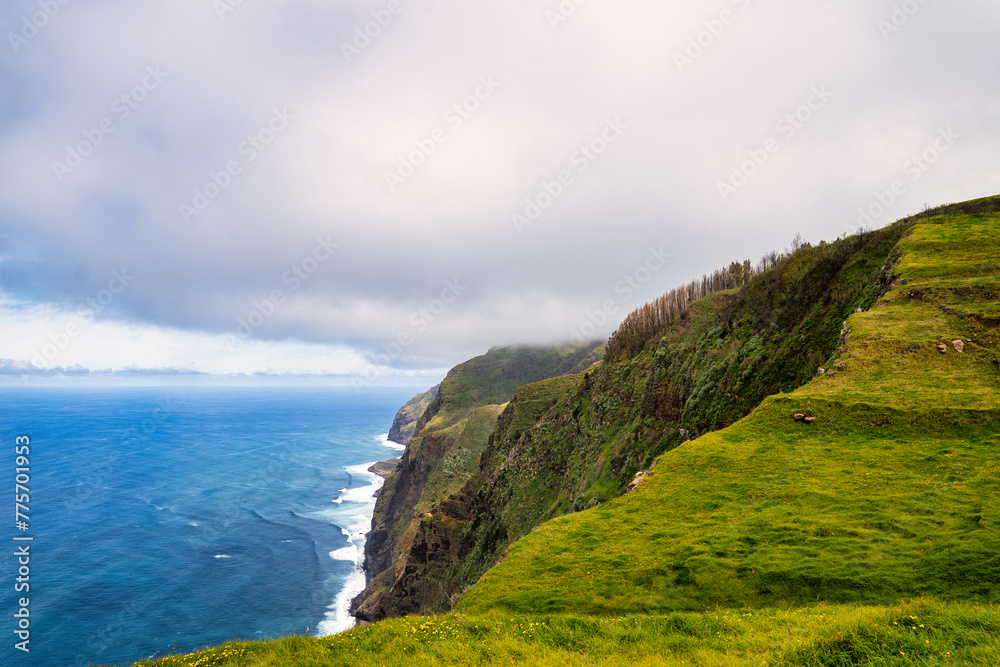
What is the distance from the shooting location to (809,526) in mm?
13867

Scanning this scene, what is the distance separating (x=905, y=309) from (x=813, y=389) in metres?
9.02

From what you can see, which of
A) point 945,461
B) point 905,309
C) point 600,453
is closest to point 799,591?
point 945,461

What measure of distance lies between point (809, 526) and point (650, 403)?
2799 cm

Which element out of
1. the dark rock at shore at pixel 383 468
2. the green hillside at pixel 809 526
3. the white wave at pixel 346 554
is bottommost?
the white wave at pixel 346 554

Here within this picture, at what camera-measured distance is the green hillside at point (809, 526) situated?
391 inches

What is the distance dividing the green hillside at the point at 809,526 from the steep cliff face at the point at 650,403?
1.25ft

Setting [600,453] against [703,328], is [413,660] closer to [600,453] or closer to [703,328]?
[600,453]

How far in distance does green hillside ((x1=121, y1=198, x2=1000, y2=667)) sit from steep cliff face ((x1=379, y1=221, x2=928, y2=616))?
1.25ft

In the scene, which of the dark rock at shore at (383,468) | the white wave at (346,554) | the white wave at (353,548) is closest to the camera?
the white wave at (353,548)

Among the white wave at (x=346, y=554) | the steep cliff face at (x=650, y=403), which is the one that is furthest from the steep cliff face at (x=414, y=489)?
the steep cliff face at (x=650, y=403)

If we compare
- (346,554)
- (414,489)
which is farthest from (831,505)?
(346,554)

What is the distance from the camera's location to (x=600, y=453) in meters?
45.1

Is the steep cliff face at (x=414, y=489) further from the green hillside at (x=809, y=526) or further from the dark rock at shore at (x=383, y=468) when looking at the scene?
the green hillside at (x=809, y=526)

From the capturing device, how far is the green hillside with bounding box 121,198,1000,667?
993 cm
